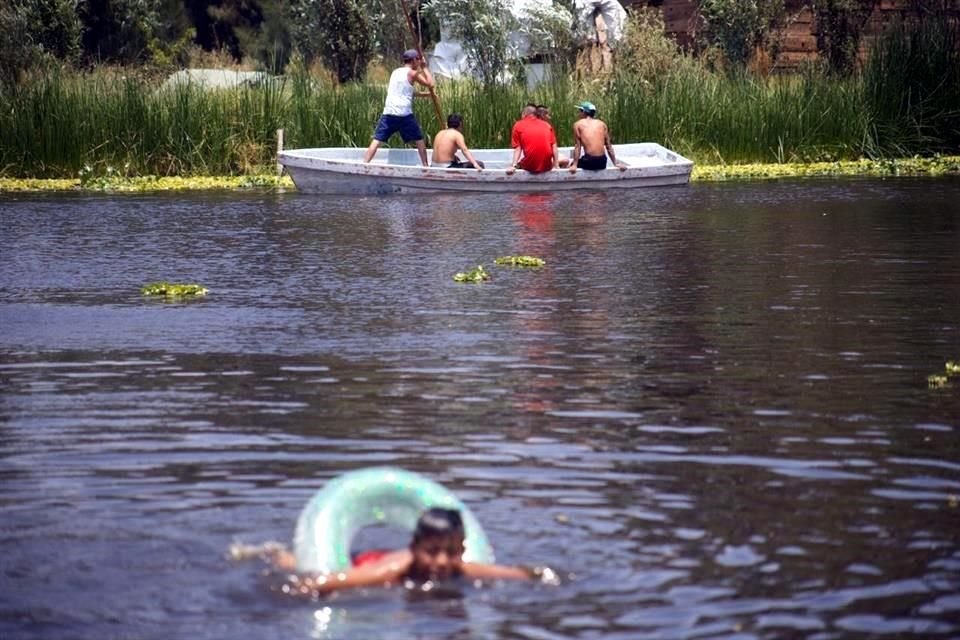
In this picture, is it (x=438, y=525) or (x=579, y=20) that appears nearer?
(x=438, y=525)

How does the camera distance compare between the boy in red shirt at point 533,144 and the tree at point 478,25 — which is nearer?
the boy in red shirt at point 533,144

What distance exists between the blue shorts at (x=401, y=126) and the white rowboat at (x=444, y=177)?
42 cm

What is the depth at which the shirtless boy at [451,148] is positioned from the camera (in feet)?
89.4

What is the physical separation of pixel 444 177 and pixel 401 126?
1442 mm

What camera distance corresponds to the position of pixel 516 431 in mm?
9742

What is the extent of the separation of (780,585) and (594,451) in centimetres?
221

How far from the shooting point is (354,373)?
11555mm

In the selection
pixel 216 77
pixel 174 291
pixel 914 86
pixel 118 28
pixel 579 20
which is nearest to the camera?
pixel 174 291

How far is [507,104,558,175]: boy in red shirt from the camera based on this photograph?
87.4ft

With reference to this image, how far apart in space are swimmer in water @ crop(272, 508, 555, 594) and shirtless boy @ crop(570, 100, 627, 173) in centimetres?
1992

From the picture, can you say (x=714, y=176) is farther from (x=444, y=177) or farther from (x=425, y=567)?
(x=425, y=567)

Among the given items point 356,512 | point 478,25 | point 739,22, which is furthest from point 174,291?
point 739,22

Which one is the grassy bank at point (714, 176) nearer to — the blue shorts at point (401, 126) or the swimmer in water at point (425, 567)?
the blue shorts at point (401, 126)

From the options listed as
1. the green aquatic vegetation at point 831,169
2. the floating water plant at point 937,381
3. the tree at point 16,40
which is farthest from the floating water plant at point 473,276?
the tree at point 16,40
